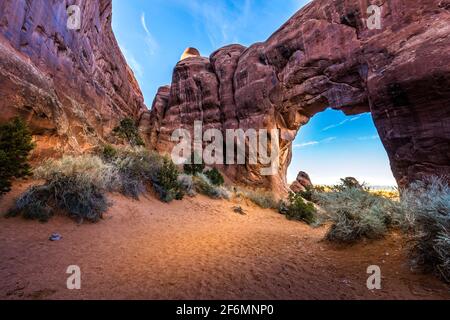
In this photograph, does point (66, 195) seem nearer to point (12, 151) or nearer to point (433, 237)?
point (12, 151)

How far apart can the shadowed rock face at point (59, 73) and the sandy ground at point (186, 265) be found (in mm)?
2795

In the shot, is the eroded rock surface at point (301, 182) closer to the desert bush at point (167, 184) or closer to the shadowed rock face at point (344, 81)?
the shadowed rock face at point (344, 81)

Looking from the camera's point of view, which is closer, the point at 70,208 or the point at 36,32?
the point at 70,208

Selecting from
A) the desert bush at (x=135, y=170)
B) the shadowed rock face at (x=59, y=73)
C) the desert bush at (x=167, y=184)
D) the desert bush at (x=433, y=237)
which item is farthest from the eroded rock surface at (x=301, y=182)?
the desert bush at (x=433, y=237)

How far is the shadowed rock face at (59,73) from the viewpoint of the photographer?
22.2ft

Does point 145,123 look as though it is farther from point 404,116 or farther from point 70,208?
point 404,116

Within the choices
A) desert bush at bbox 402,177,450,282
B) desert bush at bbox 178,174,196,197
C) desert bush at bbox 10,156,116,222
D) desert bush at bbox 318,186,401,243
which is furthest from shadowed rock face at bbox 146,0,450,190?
desert bush at bbox 10,156,116,222

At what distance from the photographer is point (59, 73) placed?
37.1ft

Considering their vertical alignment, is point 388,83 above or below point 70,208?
above

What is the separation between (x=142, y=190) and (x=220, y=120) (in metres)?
12.0

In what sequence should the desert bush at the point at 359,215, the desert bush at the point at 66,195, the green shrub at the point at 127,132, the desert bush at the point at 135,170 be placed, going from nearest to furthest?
1. the desert bush at the point at 359,215
2. the desert bush at the point at 66,195
3. the desert bush at the point at 135,170
4. the green shrub at the point at 127,132

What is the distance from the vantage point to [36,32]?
9359mm

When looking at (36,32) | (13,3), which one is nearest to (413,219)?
(13,3)
